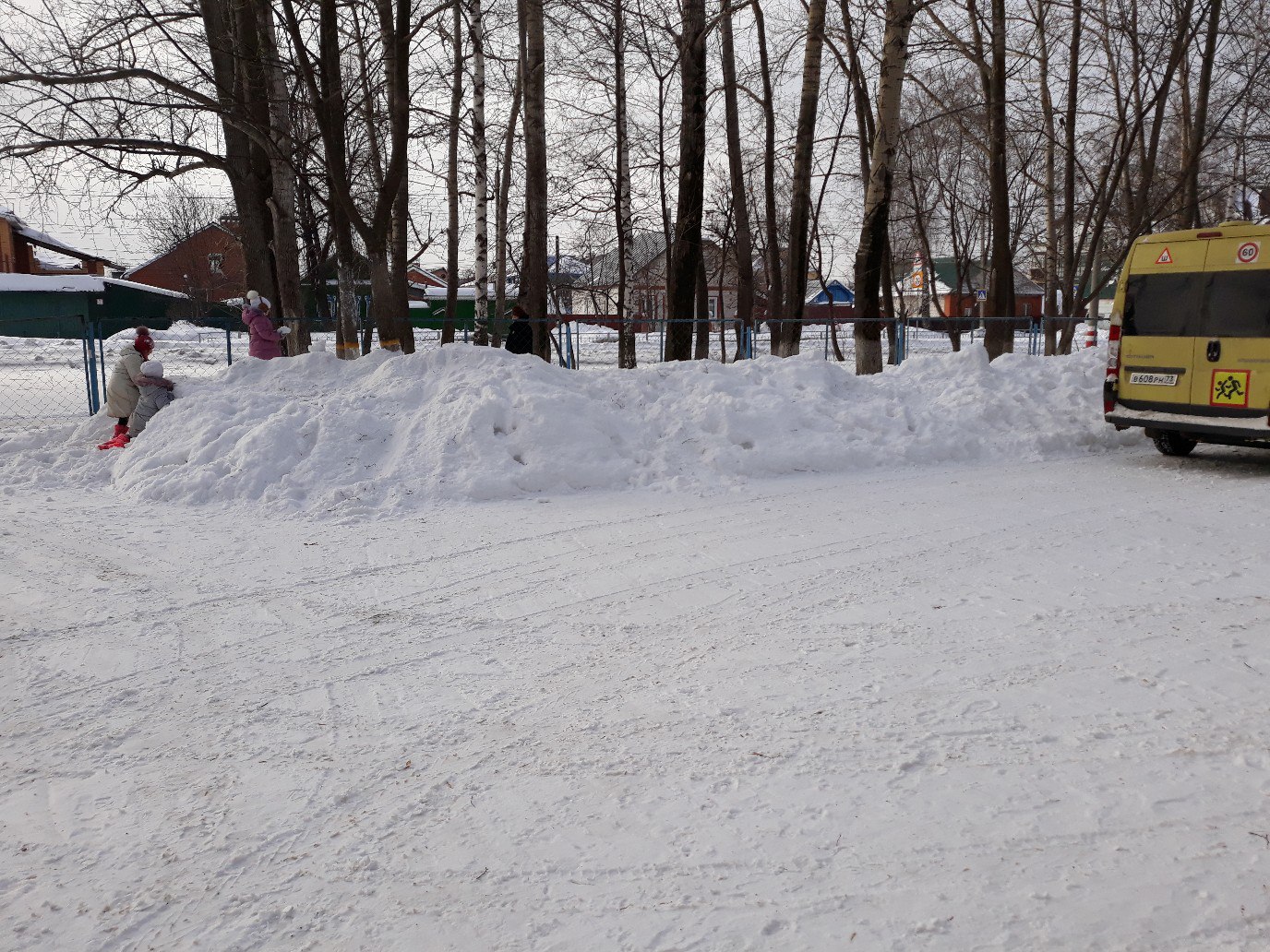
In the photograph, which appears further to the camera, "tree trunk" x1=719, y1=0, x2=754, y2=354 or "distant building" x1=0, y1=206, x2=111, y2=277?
"distant building" x1=0, y1=206, x2=111, y2=277

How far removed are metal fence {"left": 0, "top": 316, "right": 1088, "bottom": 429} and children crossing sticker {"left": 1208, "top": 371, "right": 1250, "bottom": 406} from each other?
7722 millimetres

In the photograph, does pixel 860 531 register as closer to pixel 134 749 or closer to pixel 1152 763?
pixel 1152 763

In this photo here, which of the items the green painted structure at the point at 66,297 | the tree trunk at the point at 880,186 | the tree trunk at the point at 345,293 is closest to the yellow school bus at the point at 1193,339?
the tree trunk at the point at 880,186

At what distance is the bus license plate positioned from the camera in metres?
8.91

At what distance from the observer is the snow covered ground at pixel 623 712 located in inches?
94.3

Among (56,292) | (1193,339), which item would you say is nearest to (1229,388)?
(1193,339)

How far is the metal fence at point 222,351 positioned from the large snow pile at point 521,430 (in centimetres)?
179

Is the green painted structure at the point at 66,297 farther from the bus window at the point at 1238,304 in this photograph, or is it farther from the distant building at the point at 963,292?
the distant building at the point at 963,292

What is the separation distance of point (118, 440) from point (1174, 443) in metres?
11.4

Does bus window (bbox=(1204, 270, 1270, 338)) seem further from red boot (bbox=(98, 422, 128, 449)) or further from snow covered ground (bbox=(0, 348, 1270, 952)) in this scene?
red boot (bbox=(98, 422, 128, 449))

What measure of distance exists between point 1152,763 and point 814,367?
25.6ft

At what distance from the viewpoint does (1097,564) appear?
17.5 ft

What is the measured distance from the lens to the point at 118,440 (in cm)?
974

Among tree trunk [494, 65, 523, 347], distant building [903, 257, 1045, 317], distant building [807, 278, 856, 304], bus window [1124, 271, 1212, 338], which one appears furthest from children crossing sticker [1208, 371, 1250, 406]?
distant building [807, 278, 856, 304]
